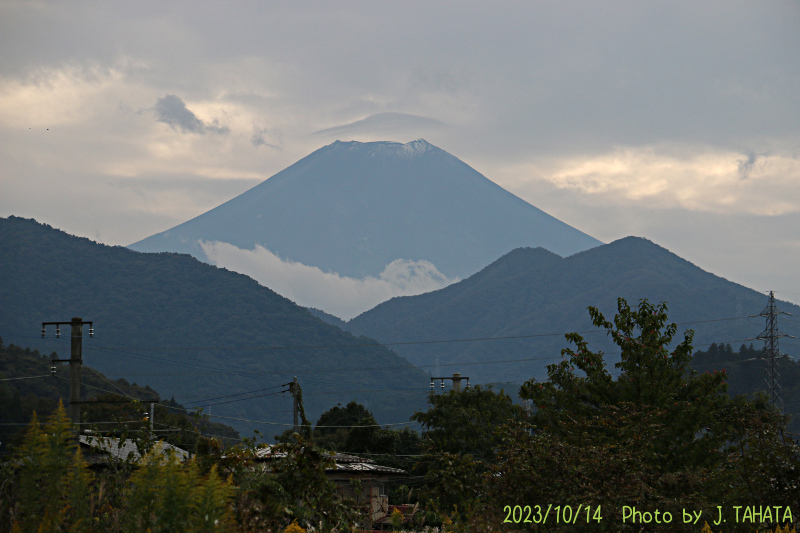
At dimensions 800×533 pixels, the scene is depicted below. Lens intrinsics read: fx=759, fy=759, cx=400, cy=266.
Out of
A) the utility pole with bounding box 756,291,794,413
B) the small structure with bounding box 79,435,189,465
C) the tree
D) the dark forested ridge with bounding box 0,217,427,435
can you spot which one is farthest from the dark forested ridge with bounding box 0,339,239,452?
the dark forested ridge with bounding box 0,217,427,435

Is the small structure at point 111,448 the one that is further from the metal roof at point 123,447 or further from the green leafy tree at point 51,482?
the green leafy tree at point 51,482

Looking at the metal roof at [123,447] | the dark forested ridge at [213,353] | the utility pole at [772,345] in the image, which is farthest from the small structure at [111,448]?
the dark forested ridge at [213,353]

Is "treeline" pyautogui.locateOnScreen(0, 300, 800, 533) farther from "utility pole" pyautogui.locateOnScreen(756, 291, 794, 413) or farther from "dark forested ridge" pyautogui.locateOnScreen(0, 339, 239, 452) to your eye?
"dark forested ridge" pyautogui.locateOnScreen(0, 339, 239, 452)

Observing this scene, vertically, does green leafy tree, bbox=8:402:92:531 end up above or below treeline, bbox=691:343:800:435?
above

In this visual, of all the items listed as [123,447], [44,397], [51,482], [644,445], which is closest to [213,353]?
[44,397]

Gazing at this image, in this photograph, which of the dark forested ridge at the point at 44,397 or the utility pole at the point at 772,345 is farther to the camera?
the dark forested ridge at the point at 44,397

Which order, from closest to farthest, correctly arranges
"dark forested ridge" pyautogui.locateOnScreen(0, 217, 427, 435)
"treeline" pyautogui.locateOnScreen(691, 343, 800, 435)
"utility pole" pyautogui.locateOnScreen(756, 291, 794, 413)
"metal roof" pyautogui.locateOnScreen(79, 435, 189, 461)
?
1. "metal roof" pyautogui.locateOnScreen(79, 435, 189, 461)
2. "utility pole" pyautogui.locateOnScreen(756, 291, 794, 413)
3. "treeline" pyautogui.locateOnScreen(691, 343, 800, 435)
4. "dark forested ridge" pyautogui.locateOnScreen(0, 217, 427, 435)

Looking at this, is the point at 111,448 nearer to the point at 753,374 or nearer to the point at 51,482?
the point at 51,482

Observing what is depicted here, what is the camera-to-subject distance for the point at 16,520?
5863mm

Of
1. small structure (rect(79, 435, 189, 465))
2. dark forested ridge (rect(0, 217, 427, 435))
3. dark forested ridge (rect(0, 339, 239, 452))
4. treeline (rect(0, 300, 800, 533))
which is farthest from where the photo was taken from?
dark forested ridge (rect(0, 217, 427, 435))

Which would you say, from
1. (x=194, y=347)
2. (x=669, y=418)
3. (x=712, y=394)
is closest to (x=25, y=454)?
(x=669, y=418)

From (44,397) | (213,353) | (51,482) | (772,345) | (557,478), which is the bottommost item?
(44,397)

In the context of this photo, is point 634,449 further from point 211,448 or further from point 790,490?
point 211,448

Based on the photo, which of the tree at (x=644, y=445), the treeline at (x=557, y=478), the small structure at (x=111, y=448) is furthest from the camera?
the tree at (x=644, y=445)
